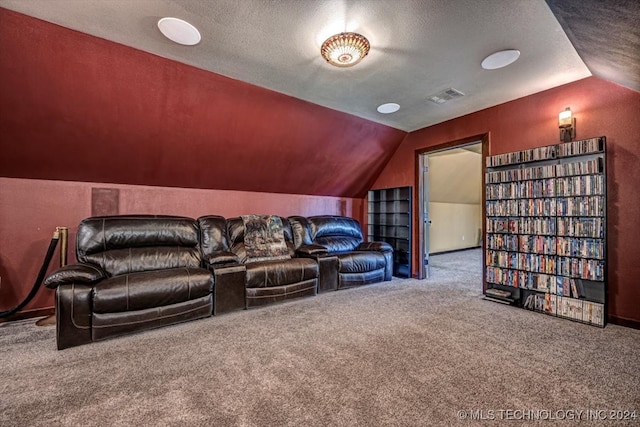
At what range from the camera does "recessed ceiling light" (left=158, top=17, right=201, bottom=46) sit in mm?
2068

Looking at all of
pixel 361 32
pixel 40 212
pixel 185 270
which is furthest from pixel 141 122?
pixel 361 32

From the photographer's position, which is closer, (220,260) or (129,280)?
(129,280)

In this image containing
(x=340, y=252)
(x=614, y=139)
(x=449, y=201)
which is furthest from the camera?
(x=449, y=201)

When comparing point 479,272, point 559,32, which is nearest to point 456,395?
point 559,32

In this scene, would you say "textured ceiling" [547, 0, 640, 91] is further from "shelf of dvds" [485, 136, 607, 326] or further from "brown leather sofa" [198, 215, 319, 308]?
"brown leather sofa" [198, 215, 319, 308]

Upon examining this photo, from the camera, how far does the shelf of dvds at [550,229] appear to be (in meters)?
2.73

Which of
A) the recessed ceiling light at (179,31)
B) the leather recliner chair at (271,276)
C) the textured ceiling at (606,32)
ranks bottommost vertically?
the leather recliner chair at (271,276)

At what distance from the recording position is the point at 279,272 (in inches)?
130

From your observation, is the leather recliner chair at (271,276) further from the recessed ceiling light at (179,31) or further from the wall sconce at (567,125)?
the wall sconce at (567,125)

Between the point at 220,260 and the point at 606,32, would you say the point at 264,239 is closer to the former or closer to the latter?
the point at 220,260

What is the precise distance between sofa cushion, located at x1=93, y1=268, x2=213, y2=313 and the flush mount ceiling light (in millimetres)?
2415

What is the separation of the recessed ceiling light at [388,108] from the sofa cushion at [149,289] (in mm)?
3075

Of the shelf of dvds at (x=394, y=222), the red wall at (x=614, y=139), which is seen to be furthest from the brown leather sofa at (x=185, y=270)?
the red wall at (x=614, y=139)

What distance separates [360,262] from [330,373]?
7.94ft
